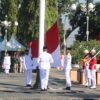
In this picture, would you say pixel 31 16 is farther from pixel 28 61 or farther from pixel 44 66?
pixel 44 66

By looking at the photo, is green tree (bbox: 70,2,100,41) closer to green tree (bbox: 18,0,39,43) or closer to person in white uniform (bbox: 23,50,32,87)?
green tree (bbox: 18,0,39,43)

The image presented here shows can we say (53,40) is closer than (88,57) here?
Yes

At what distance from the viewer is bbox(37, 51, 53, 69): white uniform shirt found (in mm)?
21516

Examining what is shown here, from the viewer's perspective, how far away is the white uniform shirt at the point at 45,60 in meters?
21.5

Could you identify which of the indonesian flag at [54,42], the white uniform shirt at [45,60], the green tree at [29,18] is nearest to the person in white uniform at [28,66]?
the indonesian flag at [54,42]

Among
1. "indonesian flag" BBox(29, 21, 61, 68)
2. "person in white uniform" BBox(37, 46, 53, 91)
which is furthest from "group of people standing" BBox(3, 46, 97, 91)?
"indonesian flag" BBox(29, 21, 61, 68)

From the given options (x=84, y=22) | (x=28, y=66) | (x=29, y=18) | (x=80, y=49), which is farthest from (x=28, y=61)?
(x=84, y=22)

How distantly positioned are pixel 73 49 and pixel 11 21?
1367 centimetres

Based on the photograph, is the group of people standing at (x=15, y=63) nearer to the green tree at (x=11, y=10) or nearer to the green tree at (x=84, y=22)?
the green tree at (x=11, y=10)

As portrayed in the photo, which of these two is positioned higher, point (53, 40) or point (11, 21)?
point (11, 21)

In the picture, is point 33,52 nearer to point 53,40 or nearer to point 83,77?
point 53,40

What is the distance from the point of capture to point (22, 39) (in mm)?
57469

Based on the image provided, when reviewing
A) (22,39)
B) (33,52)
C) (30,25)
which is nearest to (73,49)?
(30,25)

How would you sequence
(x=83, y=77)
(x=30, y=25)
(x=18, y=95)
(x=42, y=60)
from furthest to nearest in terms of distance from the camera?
(x=30, y=25), (x=83, y=77), (x=42, y=60), (x=18, y=95)
